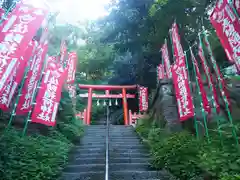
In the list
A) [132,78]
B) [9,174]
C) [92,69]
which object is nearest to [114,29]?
[132,78]

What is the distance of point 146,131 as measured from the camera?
9.63 metres

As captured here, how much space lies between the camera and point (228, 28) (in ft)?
13.8

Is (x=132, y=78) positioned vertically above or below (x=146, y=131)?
above

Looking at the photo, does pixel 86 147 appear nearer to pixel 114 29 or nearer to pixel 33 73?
pixel 33 73

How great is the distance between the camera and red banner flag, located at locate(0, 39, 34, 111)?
17.3ft

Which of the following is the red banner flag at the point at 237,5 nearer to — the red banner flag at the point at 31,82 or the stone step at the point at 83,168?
the stone step at the point at 83,168

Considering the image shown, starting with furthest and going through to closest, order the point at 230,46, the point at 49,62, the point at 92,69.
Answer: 1. the point at 92,69
2. the point at 49,62
3. the point at 230,46

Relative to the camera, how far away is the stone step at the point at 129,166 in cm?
604

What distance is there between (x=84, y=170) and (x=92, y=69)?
1725 centimetres

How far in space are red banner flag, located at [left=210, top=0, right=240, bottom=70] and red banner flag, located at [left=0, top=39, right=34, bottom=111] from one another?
16.1ft

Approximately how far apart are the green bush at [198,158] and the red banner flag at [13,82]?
4185 millimetres

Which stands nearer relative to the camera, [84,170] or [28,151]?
[28,151]

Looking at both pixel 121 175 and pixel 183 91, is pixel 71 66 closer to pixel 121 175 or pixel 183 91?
pixel 183 91

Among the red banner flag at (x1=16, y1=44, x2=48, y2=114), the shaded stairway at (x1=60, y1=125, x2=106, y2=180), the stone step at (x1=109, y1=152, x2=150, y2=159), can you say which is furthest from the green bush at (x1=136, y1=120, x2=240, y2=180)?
the red banner flag at (x1=16, y1=44, x2=48, y2=114)
